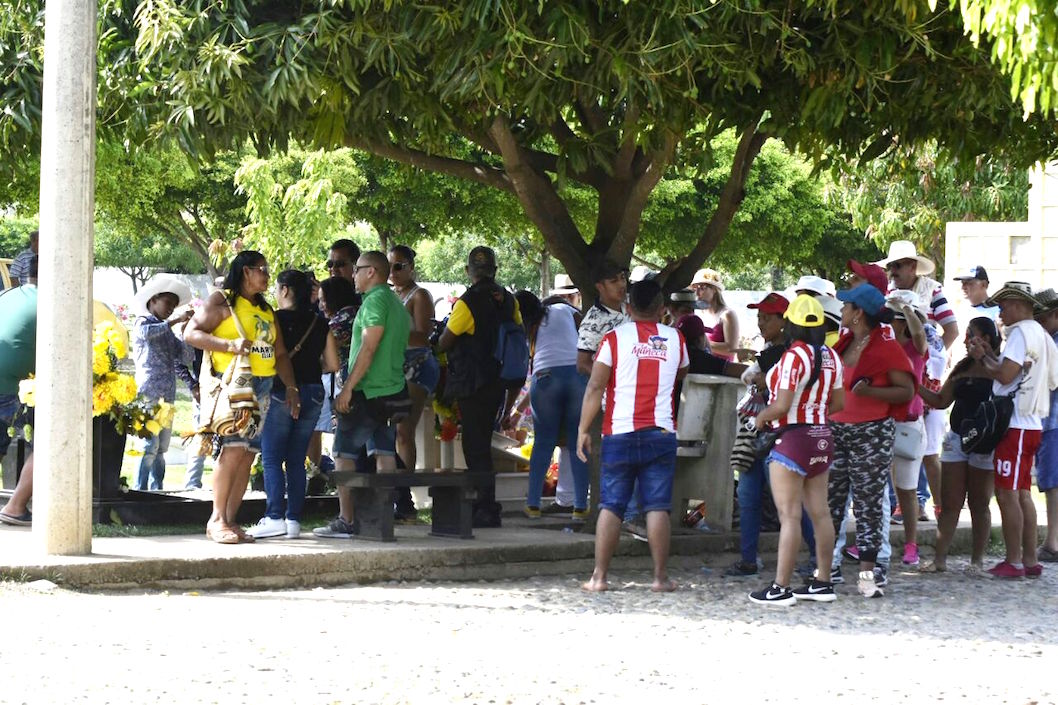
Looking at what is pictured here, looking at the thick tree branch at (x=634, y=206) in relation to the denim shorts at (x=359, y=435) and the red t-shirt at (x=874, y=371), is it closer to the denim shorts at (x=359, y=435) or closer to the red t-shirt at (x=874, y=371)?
the red t-shirt at (x=874, y=371)

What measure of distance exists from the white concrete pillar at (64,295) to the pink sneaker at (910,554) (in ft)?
18.3

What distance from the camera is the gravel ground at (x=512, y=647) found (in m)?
6.23

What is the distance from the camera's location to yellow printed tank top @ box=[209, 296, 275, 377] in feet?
30.6

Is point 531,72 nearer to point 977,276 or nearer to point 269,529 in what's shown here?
point 269,529

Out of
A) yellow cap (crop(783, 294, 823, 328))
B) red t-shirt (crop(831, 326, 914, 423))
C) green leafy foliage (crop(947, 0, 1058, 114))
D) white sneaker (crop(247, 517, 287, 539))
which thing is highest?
green leafy foliage (crop(947, 0, 1058, 114))

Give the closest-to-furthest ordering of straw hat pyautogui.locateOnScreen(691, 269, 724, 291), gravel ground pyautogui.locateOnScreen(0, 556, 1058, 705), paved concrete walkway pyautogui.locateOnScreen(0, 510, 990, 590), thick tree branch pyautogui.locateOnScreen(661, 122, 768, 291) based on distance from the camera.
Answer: gravel ground pyautogui.locateOnScreen(0, 556, 1058, 705)
paved concrete walkway pyautogui.locateOnScreen(0, 510, 990, 590)
thick tree branch pyautogui.locateOnScreen(661, 122, 768, 291)
straw hat pyautogui.locateOnScreen(691, 269, 724, 291)

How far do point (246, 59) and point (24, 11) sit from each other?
6.02 feet

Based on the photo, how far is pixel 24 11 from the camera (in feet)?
30.1

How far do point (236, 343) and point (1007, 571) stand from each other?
17.4 feet

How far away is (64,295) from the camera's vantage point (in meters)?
8.48

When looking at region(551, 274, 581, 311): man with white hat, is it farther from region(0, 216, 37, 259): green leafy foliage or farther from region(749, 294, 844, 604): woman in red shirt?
Answer: region(0, 216, 37, 259): green leafy foliage

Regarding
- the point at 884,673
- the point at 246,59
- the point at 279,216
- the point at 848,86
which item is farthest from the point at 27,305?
the point at 279,216

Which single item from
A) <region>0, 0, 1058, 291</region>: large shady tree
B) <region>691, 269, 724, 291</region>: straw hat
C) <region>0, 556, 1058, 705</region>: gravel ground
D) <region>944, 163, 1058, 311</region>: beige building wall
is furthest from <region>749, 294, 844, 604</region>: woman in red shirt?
<region>944, 163, 1058, 311</region>: beige building wall

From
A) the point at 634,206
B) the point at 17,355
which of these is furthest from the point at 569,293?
the point at 17,355
